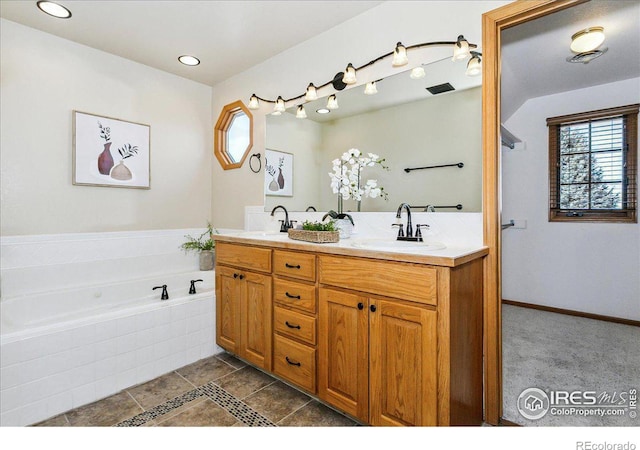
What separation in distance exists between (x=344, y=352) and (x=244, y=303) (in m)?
0.91

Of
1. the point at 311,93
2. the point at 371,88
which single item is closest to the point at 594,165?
the point at 371,88

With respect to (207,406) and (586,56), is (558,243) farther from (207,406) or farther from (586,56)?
(207,406)

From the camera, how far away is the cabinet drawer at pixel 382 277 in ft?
4.71

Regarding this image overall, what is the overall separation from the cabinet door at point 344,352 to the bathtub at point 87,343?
1.18 metres

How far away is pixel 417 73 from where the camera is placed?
2.02m

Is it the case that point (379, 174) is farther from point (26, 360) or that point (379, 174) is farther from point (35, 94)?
point (35, 94)

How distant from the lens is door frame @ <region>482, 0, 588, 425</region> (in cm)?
176

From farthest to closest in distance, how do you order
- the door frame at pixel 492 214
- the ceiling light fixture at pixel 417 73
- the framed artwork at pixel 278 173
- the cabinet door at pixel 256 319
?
the framed artwork at pixel 278 173 < the cabinet door at pixel 256 319 < the ceiling light fixture at pixel 417 73 < the door frame at pixel 492 214

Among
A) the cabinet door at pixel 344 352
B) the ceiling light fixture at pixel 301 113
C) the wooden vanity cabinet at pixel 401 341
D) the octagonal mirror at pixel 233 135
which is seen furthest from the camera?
the octagonal mirror at pixel 233 135

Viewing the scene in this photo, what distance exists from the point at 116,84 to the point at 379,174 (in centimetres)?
244

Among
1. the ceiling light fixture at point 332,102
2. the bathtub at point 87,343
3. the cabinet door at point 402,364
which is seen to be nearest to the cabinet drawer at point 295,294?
the cabinet door at point 402,364

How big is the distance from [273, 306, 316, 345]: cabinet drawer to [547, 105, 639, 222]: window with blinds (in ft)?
11.0

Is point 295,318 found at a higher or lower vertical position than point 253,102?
lower

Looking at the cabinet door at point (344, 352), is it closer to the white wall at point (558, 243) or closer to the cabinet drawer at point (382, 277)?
the cabinet drawer at point (382, 277)
